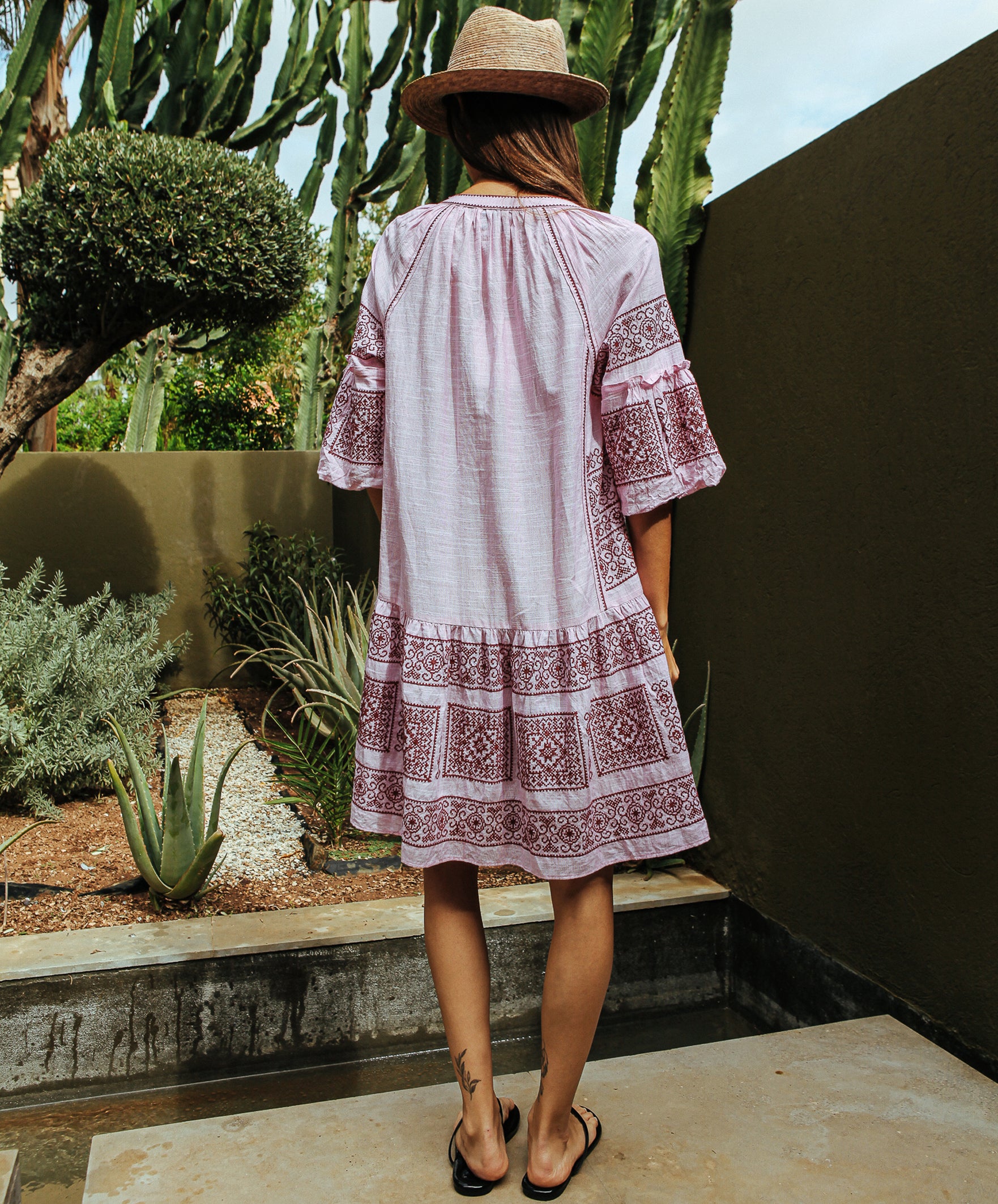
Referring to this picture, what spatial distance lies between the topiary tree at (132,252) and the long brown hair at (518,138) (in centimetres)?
329

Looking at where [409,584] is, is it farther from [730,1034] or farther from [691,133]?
[691,133]

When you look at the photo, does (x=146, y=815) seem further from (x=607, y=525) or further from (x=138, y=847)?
(x=607, y=525)

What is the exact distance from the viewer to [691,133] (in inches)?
122

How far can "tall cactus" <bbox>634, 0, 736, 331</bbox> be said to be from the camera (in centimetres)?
300

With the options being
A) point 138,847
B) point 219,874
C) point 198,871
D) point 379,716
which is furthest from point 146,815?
point 379,716

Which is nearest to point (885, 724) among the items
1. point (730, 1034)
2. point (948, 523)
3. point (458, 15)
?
point (948, 523)

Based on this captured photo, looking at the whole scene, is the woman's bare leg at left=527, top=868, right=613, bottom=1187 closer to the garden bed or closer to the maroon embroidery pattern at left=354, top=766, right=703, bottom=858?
the maroon embroidery pattern at left=354, top=766, right=703, bottom=858

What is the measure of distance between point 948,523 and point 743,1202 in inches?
53.2

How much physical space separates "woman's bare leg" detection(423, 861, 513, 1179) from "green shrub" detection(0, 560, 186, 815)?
2449 mm

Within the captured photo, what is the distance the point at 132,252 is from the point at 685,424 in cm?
367

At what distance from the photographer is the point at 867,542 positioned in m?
2.28

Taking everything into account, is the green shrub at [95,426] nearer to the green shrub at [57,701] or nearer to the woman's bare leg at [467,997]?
the green shrub at [57,701]

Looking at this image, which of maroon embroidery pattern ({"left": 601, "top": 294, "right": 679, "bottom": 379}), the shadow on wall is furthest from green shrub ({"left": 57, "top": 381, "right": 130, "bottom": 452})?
maroon embroidery pattern ({"left": 601, "top": 294, "right": 679, "bottom": 379})

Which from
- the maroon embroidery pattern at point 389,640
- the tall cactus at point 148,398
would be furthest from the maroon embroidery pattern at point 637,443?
the tall cactus at point 148,398
